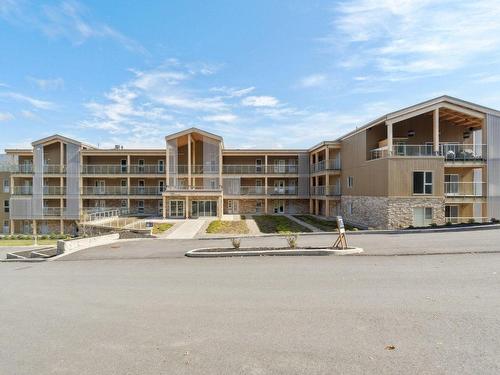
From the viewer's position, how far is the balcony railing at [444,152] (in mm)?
23547

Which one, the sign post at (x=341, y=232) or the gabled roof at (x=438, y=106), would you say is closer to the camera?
the sign post at (x=341, y=232)

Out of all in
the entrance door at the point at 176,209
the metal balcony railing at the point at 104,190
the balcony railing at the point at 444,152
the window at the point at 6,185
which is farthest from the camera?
the window at the point at 6,185

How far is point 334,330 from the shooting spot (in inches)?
215

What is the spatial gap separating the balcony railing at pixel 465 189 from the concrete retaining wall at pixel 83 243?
970 inches

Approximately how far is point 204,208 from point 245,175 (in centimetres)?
718

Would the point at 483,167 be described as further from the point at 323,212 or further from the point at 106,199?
the point at 106,199

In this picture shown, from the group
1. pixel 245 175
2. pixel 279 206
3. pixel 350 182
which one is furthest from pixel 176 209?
pixel 350 182

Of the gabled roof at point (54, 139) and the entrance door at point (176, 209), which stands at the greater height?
the gabled roof at point (54, 139)

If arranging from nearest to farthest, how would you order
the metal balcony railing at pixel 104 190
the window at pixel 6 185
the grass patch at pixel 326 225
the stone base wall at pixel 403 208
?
the stone base wall at pixel 403 208 < the grass patch at pixel 326 225 < the metal balcony railing at pixel 104 190 < the window at pixel 6 185

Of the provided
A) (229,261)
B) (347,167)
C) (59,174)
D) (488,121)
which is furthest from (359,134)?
(59,174)

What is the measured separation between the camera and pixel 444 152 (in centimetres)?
2528

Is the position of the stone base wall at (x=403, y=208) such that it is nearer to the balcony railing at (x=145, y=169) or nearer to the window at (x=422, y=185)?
the window at (x=422, y=185)

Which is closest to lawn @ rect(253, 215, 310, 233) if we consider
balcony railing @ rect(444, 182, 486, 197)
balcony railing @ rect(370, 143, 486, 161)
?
balcony railing @ rect(370, 143, 486, 161)

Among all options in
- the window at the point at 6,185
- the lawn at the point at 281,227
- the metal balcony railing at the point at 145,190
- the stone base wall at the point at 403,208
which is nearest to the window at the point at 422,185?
the stone base wall at the point at 403,208
